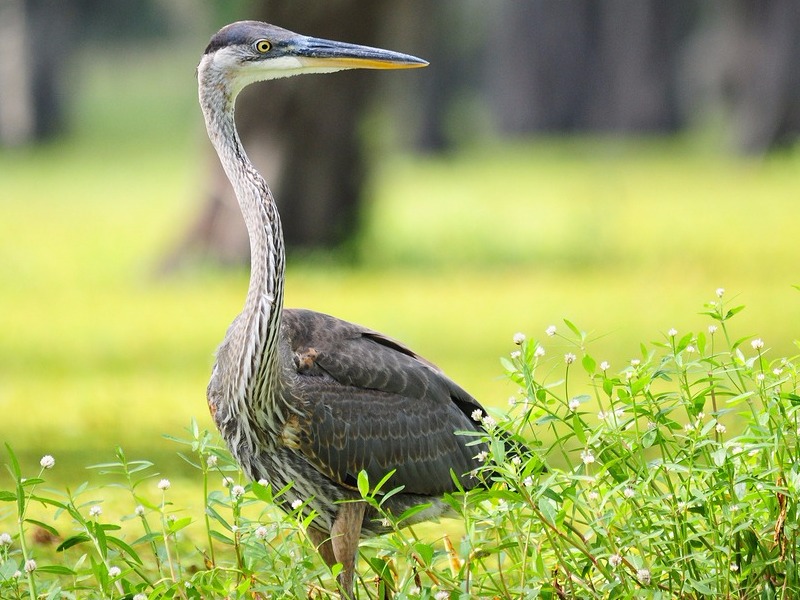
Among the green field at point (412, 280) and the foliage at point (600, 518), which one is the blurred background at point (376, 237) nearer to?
the green field at point (412, 280)

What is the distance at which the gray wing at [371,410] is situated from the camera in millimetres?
5328

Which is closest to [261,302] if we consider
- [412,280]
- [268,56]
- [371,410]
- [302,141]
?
[371,410]

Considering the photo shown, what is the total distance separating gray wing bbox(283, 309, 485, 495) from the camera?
5328 millimetres

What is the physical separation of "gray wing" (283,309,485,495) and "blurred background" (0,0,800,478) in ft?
4.73

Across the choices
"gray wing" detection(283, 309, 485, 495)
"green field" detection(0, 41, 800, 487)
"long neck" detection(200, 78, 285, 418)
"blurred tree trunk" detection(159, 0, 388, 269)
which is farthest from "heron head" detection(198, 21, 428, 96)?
"blurred tree trunk" detection(159, 0, 388, 269)

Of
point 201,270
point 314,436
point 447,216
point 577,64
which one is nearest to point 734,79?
point 447,216

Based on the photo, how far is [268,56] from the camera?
18.2 ft

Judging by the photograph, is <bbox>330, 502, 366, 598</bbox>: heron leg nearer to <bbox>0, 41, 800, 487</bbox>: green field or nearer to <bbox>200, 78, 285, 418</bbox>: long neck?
<bbox>200, 78, 285, 418</bbox>: long neck

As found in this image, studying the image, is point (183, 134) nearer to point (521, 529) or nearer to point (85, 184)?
point (85, 184)

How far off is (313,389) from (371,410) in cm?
26

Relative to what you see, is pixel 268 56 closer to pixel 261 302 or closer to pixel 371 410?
pixel 261 302

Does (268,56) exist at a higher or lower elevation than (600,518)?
higher

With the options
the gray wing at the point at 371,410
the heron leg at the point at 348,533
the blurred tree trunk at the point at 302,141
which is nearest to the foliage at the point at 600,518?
the heron leg at the point at 348,533

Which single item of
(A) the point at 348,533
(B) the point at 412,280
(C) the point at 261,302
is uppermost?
(C) the point at 261,302
